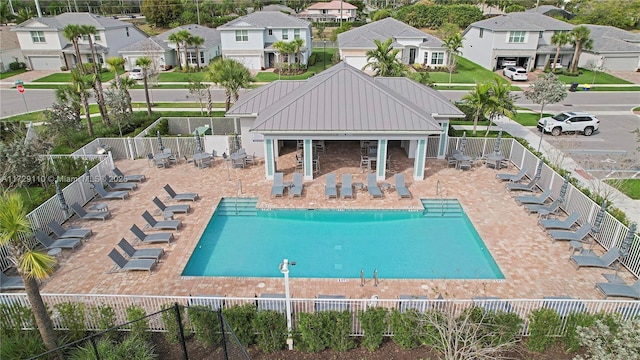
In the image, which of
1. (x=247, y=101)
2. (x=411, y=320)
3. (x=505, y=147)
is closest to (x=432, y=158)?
(x=505, y=147)

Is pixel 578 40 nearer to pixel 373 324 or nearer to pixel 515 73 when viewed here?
pixel 515 73

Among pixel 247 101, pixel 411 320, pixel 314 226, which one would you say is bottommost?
pixel 314 226

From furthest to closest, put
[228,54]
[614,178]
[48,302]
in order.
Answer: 1. [228,54]
2. [614,178]
3. [48,302]

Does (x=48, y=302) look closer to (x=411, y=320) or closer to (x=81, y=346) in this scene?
(x=81, y=346)

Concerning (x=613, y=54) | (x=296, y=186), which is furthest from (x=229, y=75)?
(x=613, y=54)

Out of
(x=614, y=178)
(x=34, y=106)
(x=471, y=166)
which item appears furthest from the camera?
(x=34, y=106)

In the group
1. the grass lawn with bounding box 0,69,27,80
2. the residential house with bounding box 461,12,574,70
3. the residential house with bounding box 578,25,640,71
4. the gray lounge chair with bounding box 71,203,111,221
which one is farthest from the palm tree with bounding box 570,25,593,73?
the grass lawn with bounding box 0,69,27,80

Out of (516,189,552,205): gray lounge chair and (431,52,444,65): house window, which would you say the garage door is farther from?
(516,189,552,205): gray lounge chair
